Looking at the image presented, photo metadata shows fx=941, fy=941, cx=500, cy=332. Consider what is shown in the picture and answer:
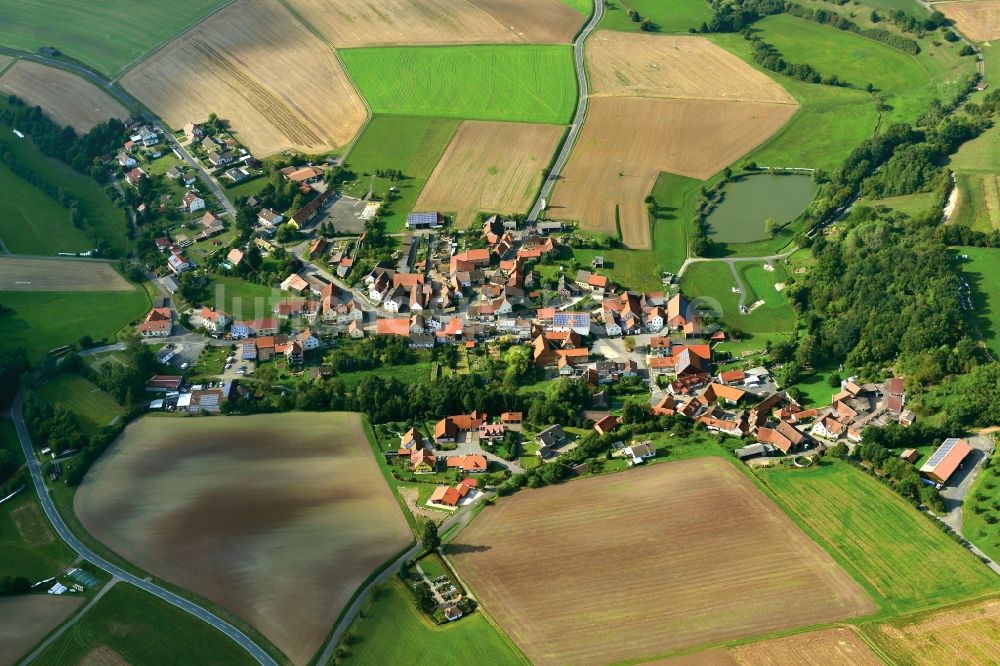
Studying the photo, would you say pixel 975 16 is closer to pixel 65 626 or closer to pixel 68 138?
pixel 68 138

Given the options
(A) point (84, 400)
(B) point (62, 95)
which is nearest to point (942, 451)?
(A) point (84, 400)

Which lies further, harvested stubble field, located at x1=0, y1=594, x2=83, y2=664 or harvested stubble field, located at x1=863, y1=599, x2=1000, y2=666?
harvested stubble field, located at x1=0, y1=594, x2=83, y2=664

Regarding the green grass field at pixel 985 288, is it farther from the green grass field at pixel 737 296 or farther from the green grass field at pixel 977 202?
the green grass field at pixel 737 296

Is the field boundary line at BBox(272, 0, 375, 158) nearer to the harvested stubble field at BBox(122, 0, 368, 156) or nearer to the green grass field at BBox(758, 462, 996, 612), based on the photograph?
the harvested stubble field at BBox(122, 0, 368, 156)

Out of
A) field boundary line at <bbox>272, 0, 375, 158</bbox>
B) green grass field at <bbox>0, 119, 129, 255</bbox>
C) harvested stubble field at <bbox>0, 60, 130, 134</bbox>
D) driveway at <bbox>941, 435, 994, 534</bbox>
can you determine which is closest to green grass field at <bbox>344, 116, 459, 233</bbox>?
field boundary line at <bbox>272, 0, 375, 158</bbox>

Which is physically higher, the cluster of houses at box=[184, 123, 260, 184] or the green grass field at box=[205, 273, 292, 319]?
the cluster of houses at box=[184, 123, 260, 184]

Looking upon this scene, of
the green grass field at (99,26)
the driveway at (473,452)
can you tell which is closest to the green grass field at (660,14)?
the green grass field at (99,26)

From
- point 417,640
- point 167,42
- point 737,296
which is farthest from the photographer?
point 167,42
